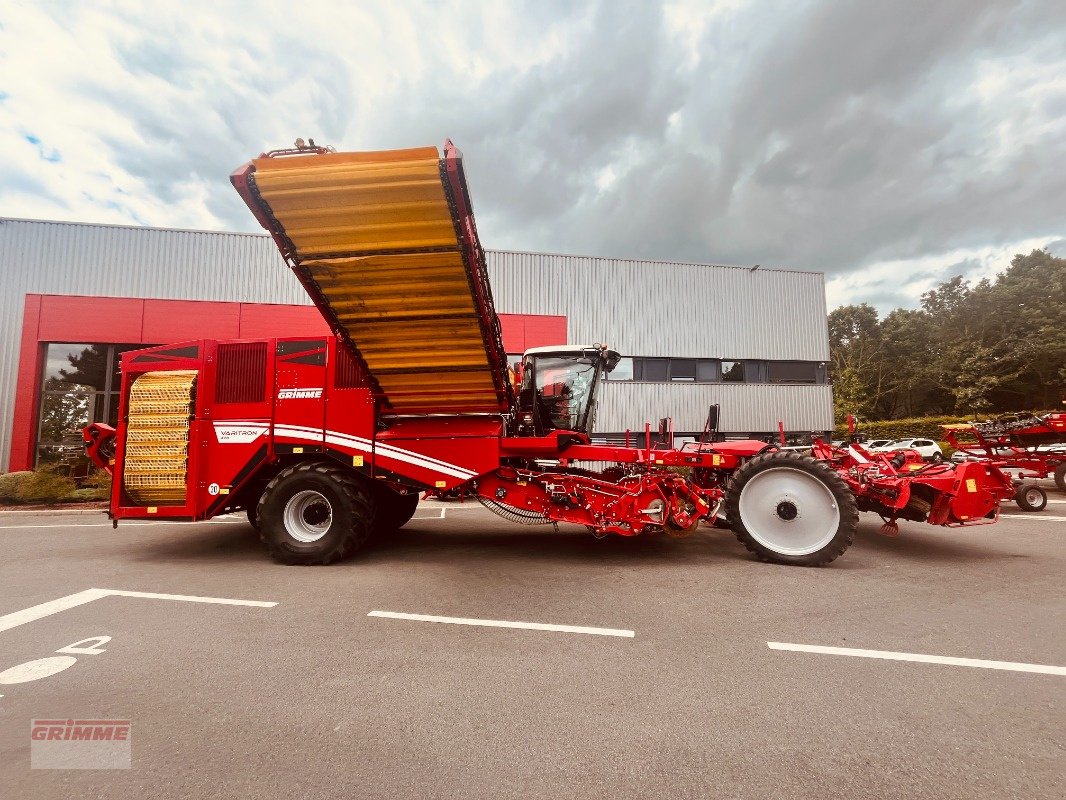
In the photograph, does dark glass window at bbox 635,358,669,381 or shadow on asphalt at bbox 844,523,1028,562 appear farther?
dark glass window at bbox 635,358,669,381

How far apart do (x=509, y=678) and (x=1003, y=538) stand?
24.0 ft

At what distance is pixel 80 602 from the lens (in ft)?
12.9

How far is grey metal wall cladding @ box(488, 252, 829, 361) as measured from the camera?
16.7 metres

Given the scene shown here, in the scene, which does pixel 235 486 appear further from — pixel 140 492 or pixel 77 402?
pixel 77 402

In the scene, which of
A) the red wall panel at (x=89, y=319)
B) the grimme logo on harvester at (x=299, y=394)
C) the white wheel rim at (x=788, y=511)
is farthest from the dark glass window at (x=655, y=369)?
the red wall panel at (x=89, y=319)

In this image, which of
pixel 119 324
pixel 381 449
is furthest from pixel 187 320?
pixel 381 449

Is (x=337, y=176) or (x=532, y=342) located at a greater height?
(x=532, y=342)

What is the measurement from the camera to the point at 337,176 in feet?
12.6

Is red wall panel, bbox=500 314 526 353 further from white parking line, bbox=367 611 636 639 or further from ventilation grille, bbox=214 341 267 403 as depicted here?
white parking line, bbox=367 611 636 639

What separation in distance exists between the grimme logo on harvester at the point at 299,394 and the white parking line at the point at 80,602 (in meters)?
2.21

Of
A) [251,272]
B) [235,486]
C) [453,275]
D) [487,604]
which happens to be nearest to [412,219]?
[453,275]

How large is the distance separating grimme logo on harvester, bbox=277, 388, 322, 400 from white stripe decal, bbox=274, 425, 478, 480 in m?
0.35

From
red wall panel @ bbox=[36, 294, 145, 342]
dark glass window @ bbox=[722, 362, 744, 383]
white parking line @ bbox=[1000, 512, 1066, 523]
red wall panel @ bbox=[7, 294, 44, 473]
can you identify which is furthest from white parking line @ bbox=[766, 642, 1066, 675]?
red wall panel @ bbox=[7, 294, 44, 473]

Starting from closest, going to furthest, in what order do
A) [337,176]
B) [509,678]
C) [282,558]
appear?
[509,678] < [337,176] < [282,558]
